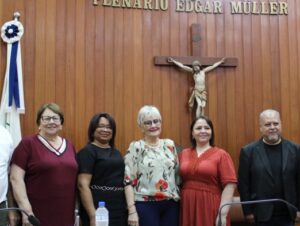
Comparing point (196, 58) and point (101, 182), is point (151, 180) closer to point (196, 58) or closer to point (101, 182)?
point (101, 182)

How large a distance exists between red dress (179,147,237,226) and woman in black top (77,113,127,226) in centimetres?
37

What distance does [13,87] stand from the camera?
3.54 meters

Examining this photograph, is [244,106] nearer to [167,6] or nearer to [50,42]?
[167,6]

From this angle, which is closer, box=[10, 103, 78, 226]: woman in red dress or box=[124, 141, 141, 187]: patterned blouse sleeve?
box=[10, 103, 78, 226]: woman in red dress

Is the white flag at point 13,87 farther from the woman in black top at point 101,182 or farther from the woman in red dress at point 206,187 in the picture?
the woman in red dress at point 206,187

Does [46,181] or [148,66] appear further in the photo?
[148,66]

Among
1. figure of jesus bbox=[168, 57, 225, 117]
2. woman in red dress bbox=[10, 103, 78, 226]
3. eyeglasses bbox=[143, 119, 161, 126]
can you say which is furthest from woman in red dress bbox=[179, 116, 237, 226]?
figure of jesus bbox=[168, 57, 225, 117]

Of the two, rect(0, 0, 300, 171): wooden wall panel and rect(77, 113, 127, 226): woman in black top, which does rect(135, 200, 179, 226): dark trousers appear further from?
rect(0, 0, 300, 171): wooden wall panel

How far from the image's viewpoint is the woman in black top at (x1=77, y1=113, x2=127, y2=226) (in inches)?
107

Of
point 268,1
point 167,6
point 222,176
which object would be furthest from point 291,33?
point 222,176

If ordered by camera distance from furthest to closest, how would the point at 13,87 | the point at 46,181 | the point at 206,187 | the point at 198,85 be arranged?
the point at 198,85 → the point at 13,87 → the point at 206,187 → the point at 46,181

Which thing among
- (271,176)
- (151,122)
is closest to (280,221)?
(271,176)

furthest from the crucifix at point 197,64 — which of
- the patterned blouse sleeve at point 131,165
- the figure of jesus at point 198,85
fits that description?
the patterned blouse sleeve at point 131,165

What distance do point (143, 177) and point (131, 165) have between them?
0.34 feet
